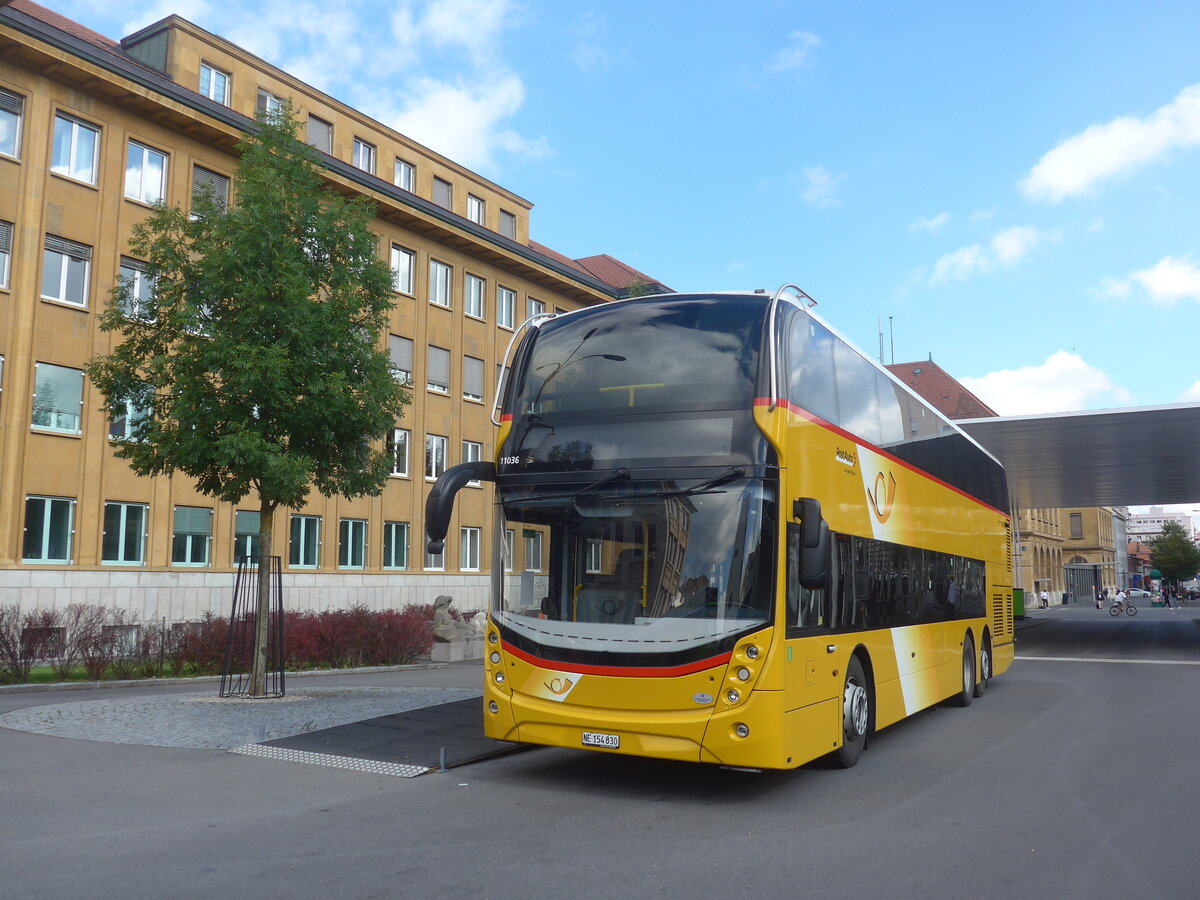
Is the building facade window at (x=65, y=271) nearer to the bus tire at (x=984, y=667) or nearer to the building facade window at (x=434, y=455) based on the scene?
the building facade window at (x=434, y=455)

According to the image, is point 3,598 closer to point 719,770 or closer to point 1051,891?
point 719,770

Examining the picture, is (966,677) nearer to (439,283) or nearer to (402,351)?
(402,351)

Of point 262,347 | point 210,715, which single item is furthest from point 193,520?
point 210,715

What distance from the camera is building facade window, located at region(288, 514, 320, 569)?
3366 centimetres

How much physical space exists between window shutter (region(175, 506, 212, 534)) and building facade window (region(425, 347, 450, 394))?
11.0 m

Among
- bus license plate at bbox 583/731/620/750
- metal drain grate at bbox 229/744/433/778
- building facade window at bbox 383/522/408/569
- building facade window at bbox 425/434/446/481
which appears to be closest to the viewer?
bus license plate at bbox 583/731/620/750

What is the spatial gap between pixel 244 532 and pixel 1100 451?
29.6m

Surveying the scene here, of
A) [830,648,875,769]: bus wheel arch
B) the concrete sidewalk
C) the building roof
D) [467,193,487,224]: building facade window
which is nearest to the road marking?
the concrete sidewalk

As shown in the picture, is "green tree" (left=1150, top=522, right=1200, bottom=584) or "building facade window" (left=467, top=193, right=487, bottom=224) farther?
"green tree" (left=1150, top=522, right=1200, bottom=584)

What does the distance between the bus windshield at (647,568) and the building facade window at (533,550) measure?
18 millimetres

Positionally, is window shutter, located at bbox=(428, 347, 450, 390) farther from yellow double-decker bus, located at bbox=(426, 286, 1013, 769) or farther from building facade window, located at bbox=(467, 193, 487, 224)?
yellow double-decker bus, located at bbox=(426, 286, 1013, 769)

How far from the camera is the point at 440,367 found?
131ft

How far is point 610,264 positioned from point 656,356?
50.4 metres

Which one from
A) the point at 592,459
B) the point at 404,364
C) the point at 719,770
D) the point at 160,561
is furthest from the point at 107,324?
the point at 404,364
